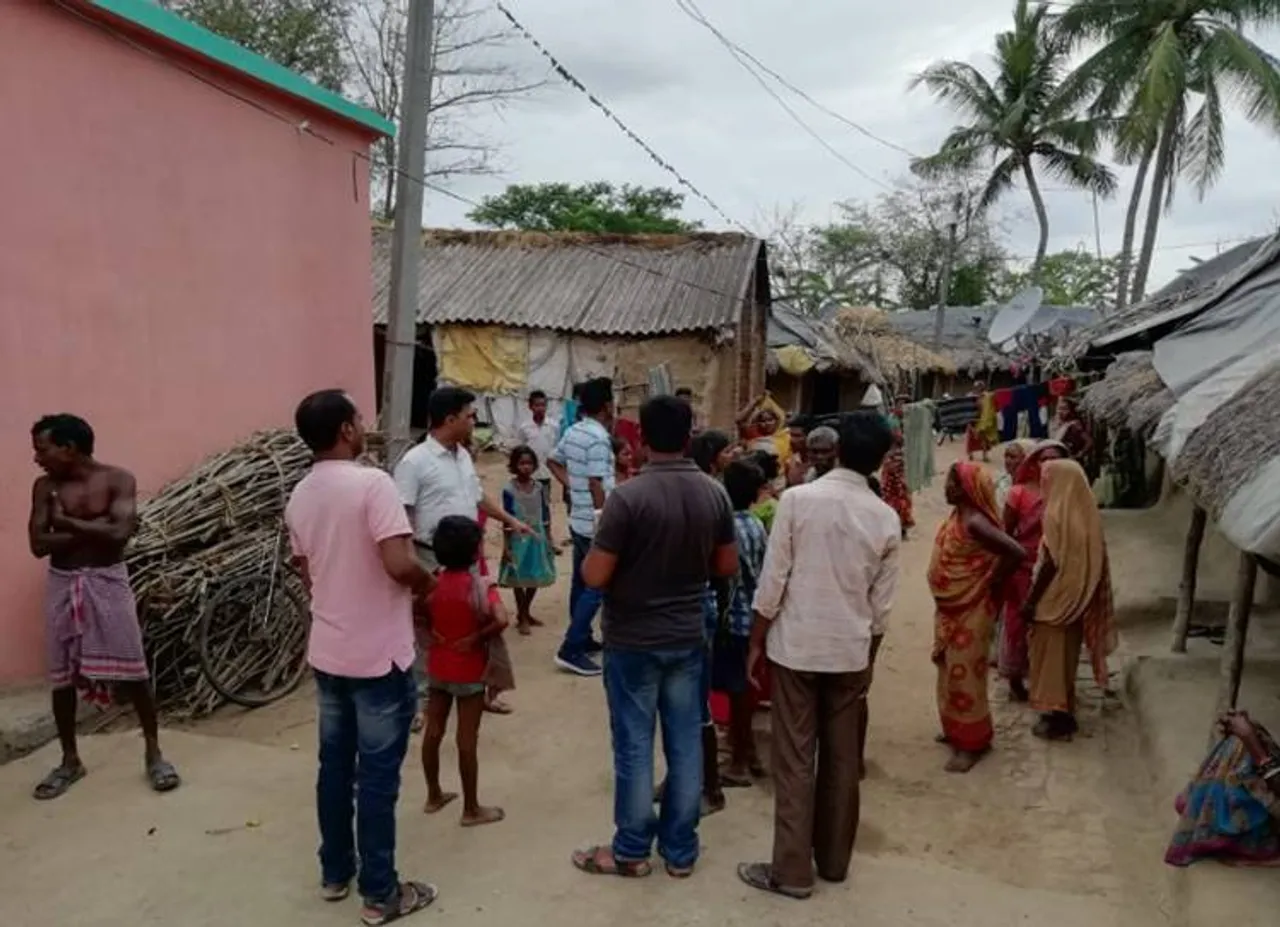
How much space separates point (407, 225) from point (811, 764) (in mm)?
4777

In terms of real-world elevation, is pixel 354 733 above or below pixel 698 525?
below

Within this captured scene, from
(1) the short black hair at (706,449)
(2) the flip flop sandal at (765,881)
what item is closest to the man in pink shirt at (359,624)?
(2) the flip flop sandal at (765,881)

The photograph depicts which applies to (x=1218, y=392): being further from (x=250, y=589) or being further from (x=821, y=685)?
(x=250, y=589)

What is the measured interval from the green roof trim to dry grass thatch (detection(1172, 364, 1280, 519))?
5.57 m

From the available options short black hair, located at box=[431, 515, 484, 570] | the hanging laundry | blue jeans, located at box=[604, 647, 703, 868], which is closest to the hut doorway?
the hanging laundry

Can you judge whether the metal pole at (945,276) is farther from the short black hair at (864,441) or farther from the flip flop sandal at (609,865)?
the flip flop sandal at (609,865)

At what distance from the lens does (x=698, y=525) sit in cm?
330

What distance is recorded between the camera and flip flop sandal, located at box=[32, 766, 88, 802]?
13.6ft

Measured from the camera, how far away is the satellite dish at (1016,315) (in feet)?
54.3

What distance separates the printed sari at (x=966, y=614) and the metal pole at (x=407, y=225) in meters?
3.73

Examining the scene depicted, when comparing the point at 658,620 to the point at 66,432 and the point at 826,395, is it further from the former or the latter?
the point at 826,395

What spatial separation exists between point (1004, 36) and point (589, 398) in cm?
2626

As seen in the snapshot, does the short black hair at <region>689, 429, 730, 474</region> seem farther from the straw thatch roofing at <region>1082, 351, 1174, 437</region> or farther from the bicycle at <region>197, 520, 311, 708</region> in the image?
the straw thatch roofing at <region>1082, 351, 1174, 437</region>

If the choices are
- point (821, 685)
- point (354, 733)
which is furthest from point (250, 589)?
point (821, 685)
